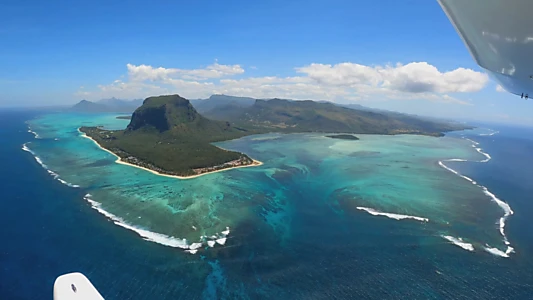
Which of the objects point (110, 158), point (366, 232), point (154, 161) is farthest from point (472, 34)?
point (110, 158)

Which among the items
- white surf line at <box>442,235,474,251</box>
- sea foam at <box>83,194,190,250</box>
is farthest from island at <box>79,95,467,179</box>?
white surf line at <box>442,235,474,251</box>

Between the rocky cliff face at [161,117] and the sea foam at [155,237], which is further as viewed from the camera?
the rocky cliff face at [161,117]

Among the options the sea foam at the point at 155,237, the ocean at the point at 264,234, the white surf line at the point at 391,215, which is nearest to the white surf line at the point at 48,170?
the ocean at the point at 264,234

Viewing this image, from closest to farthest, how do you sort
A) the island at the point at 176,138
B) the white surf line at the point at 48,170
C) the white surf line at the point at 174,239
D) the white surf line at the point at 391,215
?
1. the white surf line at the point at 174,239
2. the white surf line at the point at 391,215
3. the white surf line at the point at 48,170
4. the island at the point at 176,138

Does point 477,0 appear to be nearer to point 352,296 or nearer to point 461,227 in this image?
point 352,296

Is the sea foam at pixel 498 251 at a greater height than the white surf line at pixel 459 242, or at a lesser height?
lesser

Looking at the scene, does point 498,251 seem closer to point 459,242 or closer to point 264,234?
point 459,242

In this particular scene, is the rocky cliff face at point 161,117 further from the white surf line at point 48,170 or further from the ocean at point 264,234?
the ocean at point 264,234

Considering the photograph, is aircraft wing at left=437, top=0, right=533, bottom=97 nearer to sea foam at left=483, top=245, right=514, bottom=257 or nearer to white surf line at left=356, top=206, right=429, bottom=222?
sea foam at left=483, top=245, right=514, bottom=257
